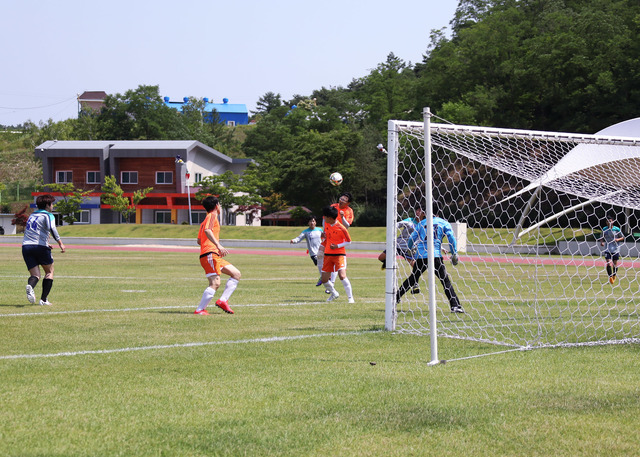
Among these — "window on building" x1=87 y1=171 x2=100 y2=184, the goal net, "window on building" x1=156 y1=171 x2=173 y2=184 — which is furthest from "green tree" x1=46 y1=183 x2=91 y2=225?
the goal net

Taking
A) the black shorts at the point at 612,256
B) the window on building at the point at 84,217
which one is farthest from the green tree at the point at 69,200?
the black shorts at the point at 612,256

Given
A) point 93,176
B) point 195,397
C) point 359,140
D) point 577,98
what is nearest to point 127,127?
point 93,176

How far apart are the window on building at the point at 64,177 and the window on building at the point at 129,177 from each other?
596 cm

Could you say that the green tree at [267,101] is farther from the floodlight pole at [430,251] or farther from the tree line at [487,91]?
the floodlight pole at [430,251]

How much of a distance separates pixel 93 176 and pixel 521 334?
256 ft

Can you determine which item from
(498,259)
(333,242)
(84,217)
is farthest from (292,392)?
(84,217)

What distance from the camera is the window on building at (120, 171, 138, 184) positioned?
81.2 metres

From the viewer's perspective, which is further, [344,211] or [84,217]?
[84,217]

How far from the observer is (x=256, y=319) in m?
10.7

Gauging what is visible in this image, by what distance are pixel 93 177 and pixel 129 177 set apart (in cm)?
427

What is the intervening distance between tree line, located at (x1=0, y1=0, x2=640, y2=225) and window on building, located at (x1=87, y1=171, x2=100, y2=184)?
1776cm

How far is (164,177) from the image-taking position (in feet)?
264

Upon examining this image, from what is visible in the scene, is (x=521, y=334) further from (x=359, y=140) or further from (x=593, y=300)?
(x=359, y=140)

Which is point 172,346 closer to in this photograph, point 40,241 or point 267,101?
point 40,241
